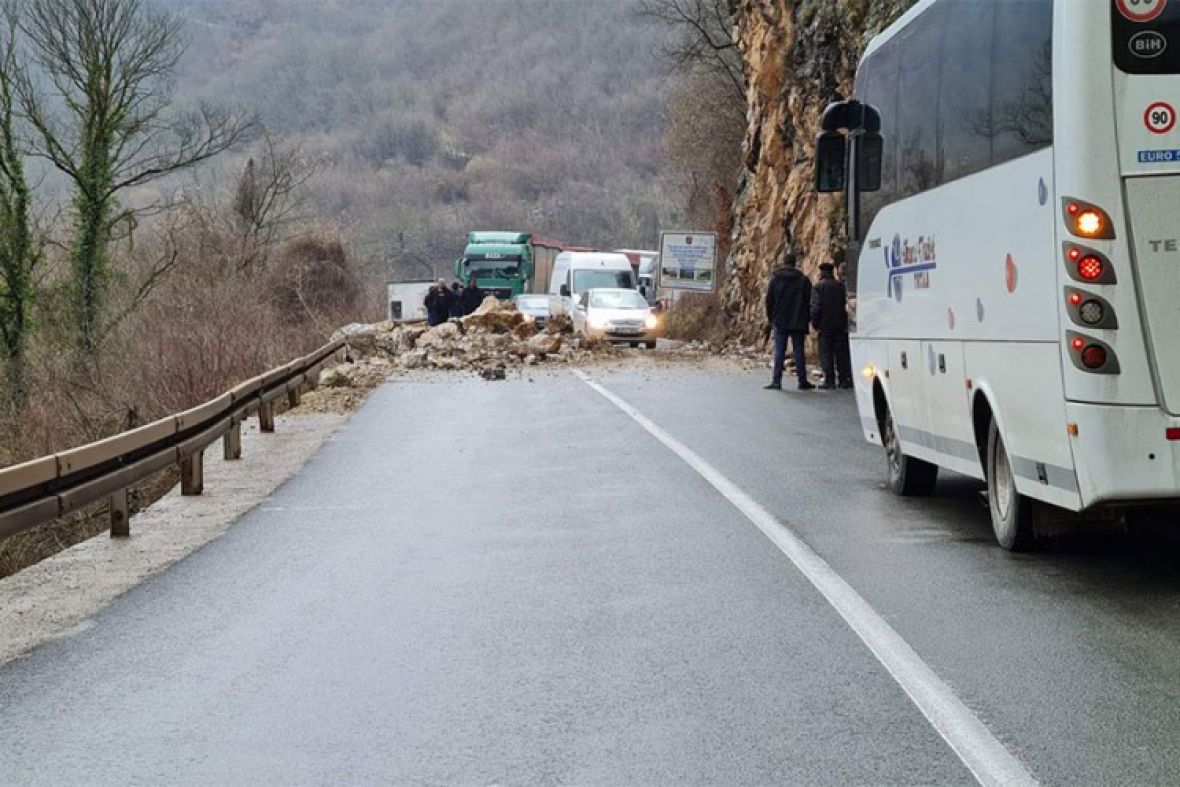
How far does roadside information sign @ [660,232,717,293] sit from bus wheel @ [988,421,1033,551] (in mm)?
40489

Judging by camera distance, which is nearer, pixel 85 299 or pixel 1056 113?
pixel 1056 113

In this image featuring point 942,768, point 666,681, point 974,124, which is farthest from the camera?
point 974,124

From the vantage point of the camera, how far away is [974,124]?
9.62 meters

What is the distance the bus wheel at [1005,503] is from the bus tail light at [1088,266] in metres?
1.57

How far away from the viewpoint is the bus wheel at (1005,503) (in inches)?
362

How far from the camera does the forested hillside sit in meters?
150

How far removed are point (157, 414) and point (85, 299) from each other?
18.1 m

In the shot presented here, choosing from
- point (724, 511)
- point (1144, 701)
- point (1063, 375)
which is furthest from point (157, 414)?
point (1144, 701)

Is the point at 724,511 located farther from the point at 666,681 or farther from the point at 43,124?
the point at 43,124

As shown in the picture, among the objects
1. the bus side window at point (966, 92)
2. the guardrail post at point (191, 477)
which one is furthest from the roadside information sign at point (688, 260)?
the bus side window at point (966, 92)

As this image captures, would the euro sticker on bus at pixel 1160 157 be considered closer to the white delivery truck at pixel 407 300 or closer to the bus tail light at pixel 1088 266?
the bus tail light at pixel 1088 266

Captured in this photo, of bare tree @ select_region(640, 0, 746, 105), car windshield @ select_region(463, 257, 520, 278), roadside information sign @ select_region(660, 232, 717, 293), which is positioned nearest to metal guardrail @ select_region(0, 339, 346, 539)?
roadside information sign @ select_region(660, 232, 717, 293)

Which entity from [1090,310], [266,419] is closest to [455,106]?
[266,419]

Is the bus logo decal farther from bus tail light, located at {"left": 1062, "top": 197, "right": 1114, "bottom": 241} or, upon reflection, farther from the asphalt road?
bus tail light, located at {"left": 1062, "top": 197, "right": 1114, "bottom": 241}
